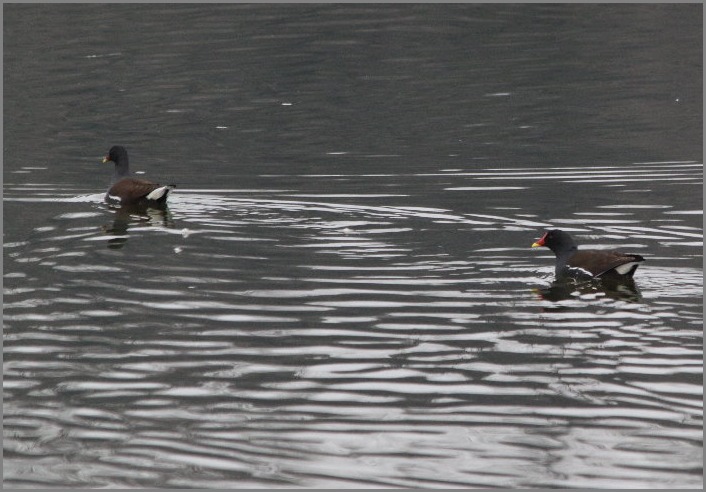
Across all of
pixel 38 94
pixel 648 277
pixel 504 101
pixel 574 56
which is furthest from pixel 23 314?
pixel 574 56

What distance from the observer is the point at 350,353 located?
12.5 m

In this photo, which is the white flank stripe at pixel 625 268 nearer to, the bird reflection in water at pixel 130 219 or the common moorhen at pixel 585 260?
the common moorhen at pixel 585 260

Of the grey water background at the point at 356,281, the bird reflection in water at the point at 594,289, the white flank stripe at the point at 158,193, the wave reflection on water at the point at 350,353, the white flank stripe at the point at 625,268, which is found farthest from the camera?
the white flank stripe at the point at 158,193

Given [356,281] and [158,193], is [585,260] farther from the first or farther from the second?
[158,193]

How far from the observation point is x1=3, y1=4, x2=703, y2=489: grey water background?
10.2 metres

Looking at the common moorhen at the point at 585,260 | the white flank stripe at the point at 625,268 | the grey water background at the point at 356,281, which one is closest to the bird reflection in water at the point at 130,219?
the grey water background at the point at 356,281

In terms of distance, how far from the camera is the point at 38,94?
33.0 metres

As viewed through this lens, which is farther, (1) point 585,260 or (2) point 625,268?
(1) point 585,260

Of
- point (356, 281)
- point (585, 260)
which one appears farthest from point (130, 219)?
point (585, 260)

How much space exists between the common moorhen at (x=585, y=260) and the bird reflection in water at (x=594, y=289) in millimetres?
92

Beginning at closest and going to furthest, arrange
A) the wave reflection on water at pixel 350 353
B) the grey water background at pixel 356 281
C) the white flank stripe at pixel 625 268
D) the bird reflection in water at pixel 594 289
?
the wave reflection on water at pixel 350 353
the grey water background at pixel 356 281
the bird reflection in water at pixel 594 289
the white flank stripe at pixel 625 268

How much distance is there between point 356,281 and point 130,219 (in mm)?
5781

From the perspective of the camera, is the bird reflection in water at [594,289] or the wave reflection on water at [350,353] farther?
the bird reflection in water at [594,289]

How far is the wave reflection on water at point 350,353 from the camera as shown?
994 centimetres
